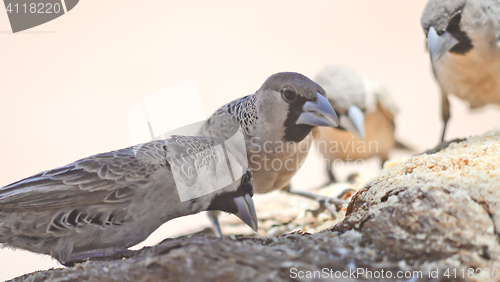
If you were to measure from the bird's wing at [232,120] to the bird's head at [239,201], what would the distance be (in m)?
0.56

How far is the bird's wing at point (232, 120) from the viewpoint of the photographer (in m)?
2.67

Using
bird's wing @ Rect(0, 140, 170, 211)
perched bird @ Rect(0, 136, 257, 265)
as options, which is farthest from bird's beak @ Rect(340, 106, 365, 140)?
bird's wing @ Rect(0, 140, 170, 211)

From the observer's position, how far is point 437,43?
2.69 m

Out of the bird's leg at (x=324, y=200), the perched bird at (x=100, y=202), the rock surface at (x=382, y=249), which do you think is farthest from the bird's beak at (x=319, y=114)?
the bird's leg at (x=324, y=200)

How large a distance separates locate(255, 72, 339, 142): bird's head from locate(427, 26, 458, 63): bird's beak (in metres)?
0.96

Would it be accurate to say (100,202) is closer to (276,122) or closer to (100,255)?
Answer: (100,255)

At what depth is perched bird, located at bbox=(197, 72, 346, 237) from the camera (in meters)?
2.30

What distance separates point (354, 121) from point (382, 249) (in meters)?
2.51

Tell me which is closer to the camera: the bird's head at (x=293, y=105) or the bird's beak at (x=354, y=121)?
the bird's head at (x=293, y=105)

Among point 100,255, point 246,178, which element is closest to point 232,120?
point 246,178

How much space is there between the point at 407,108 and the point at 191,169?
431 centimetres

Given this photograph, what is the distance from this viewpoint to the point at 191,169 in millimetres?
2037

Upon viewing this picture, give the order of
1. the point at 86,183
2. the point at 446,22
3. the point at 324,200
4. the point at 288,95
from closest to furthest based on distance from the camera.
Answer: the point at 86,183, the point at 288,95, the point at 446,22, the point at 324,200

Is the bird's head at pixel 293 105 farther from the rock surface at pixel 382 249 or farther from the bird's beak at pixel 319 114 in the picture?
the rock surface at pixel 382 249
